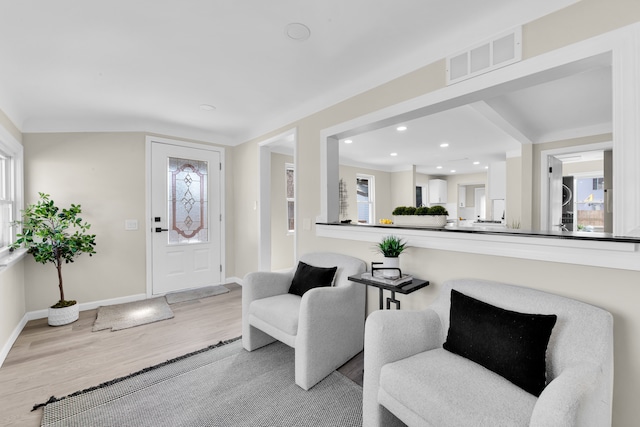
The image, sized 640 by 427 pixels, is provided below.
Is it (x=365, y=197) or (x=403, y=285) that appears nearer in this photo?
(x=403, y=285)

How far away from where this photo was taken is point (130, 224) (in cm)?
389

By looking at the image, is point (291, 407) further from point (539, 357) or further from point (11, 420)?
point (11, 420)

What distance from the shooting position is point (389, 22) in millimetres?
1865

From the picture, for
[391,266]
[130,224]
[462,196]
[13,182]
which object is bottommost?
[391,266]

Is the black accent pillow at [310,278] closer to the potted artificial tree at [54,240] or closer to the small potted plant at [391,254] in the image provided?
the small potted plant at [391,254]

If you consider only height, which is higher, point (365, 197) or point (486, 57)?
point (486, 57)

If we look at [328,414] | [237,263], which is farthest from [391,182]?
[328,414]

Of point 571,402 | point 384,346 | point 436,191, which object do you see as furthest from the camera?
point 436,191

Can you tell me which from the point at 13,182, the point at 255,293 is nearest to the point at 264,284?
the point at 255,293

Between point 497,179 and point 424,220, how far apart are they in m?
4.95

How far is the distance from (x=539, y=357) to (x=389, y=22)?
2008 millimetres

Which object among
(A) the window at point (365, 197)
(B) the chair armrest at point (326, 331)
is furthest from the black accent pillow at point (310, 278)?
(A) the window at point (365, 197)

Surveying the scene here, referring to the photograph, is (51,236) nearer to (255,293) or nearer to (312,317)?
(255,293)

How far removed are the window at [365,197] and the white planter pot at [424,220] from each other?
4.81 m
